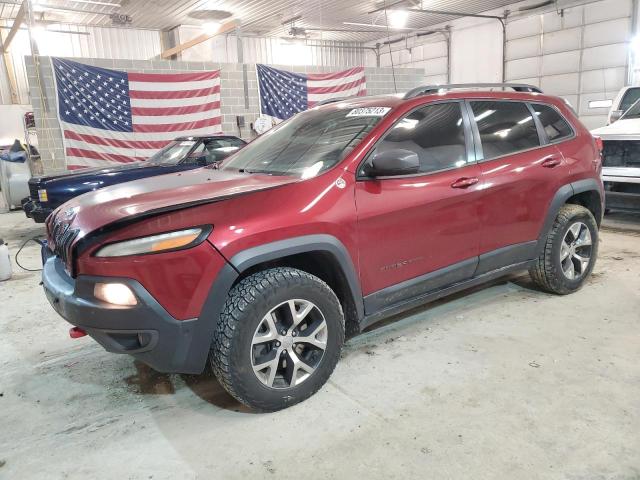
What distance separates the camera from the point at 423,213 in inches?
111

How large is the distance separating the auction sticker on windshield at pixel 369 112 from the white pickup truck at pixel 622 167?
4304 mm

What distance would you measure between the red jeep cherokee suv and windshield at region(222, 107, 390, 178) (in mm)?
13

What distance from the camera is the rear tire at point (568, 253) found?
12.0 feet

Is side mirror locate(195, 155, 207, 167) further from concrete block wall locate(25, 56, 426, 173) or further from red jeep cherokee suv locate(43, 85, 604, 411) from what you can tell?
concrete block wall locate(25, 56, 426, 173)

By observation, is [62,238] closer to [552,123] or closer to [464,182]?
[464,182]

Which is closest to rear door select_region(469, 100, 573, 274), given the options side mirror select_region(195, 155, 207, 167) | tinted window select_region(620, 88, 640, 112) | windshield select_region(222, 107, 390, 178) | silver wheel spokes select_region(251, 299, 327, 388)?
windshield select_region(222, 107, 390, 178)

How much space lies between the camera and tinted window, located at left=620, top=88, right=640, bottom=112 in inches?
332

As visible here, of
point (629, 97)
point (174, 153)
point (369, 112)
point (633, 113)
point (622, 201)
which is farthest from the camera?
point (629, 97)

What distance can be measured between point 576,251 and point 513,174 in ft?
3.59

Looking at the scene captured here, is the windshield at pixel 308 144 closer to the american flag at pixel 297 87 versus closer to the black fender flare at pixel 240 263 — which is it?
the black fender flare at pixel 240 263

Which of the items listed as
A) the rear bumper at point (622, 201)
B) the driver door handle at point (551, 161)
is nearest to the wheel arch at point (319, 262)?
the driver door handle at point (551, 161)

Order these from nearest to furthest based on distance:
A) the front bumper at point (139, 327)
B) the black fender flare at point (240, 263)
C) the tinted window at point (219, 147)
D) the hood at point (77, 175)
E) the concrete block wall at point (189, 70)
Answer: the front bumper at point (139, 327) < the black fender flare at point (240, 263) < the hood at point (77, 175) < the tinted window at point (219, 147) < the concrete block wall at point (189, 70)

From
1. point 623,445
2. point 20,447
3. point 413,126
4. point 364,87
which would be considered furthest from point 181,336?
point 364,87

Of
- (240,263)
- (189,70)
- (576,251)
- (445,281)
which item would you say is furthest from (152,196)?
(189,70)
